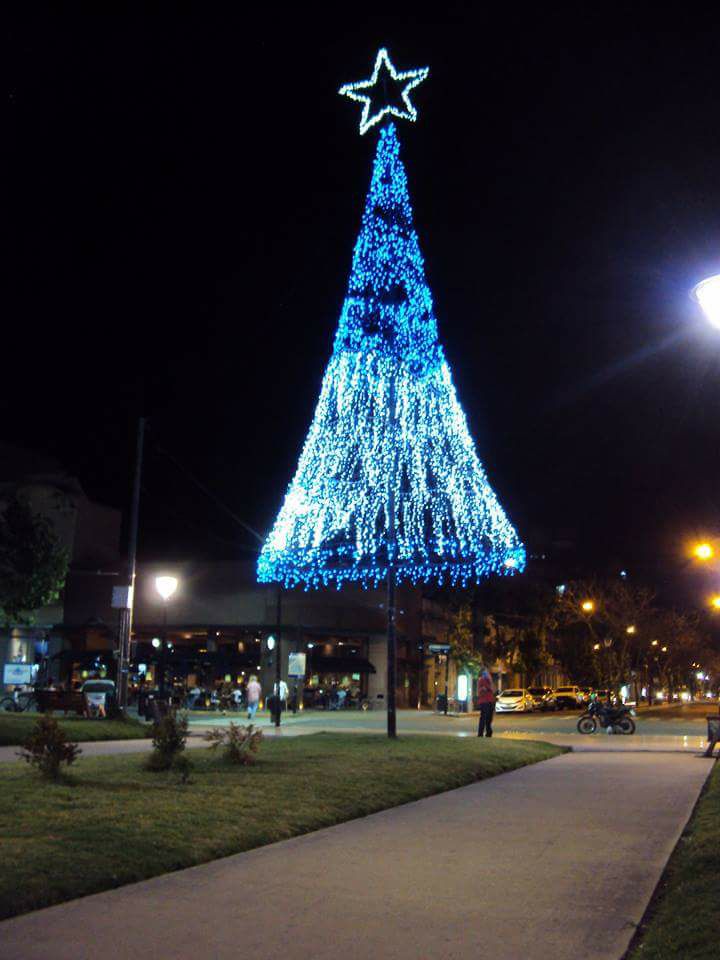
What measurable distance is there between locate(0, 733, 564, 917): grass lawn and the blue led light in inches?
305

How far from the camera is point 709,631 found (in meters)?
110

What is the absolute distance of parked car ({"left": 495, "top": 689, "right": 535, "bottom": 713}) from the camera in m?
53.6

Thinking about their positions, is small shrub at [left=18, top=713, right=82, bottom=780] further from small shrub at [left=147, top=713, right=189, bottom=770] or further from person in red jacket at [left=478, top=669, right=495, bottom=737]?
person in red jacket at [left=478, top=669, right=495, bottom=737]

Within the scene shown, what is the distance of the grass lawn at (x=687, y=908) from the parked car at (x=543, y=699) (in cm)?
4986

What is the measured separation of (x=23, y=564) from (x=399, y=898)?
74.8ft

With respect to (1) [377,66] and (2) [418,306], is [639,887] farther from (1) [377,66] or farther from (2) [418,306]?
(1) [377,66]

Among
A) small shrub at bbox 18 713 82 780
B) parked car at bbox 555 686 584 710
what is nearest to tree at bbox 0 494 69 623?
small shrub at bbox 18 713 82 780

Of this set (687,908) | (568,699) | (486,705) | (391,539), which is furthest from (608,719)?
(568,699)

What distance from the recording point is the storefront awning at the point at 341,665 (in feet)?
184

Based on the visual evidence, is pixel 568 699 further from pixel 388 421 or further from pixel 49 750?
pixel 49 750

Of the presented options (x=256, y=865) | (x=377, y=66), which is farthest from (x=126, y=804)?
(x=377, y=66)

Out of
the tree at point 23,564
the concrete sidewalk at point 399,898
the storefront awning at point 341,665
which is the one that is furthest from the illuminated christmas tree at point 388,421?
the storefront awning at point 341,665

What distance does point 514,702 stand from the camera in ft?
A: 177

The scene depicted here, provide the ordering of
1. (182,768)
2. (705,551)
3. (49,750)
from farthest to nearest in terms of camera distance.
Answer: (705,551) → (182,768) → (49,750)
